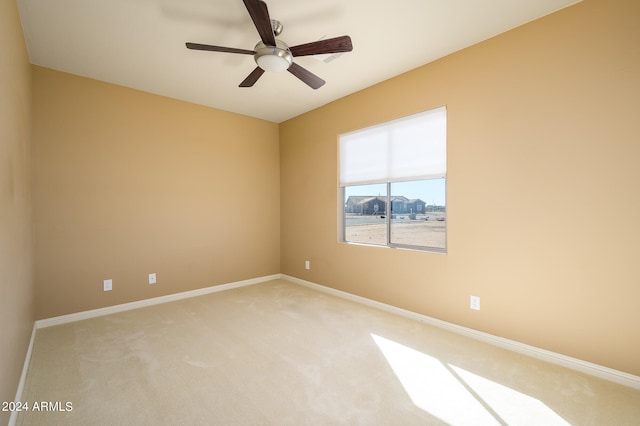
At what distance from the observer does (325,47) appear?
7.16 feet

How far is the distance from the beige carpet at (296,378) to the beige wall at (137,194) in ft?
2.26

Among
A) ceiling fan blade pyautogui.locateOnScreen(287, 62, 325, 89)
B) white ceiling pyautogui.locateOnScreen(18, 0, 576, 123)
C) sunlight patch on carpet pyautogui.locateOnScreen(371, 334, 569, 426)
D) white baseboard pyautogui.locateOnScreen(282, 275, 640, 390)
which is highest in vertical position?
white ceiling pyautogui.locateOnScreen(18, 0, 576, 123)

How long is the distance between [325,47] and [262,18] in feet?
1.71

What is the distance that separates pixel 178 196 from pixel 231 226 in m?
0.90

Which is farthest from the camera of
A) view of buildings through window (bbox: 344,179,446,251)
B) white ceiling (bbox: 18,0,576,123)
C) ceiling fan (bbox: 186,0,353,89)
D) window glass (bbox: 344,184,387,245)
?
window glass (bbox: 344,184,387,245)

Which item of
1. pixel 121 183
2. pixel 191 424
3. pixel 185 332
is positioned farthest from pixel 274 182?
Answer: pixel 191 424

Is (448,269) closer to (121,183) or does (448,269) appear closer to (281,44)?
(281,44)

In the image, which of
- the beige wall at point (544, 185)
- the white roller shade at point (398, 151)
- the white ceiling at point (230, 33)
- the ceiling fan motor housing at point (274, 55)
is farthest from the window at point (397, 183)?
the ceiling fan motor housing at point (274, 55)

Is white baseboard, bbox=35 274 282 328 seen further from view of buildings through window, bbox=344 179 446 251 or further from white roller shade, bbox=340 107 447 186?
white roller shade, bbox=340 107 447 186

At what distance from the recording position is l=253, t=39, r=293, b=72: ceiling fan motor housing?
7.47 ft

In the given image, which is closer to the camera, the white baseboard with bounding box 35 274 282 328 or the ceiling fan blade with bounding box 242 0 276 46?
the ceiling fan blade with bounding box 242 0 276 46

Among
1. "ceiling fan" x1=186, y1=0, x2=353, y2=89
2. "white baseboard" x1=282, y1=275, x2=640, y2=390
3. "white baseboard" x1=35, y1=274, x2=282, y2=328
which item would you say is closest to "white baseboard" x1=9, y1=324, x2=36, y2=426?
"white baseboard" x1=35, y1=274, x2=282, y2=328

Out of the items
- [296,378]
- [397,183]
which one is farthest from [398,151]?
[296,378]

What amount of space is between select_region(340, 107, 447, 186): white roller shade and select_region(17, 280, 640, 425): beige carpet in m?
1.69
